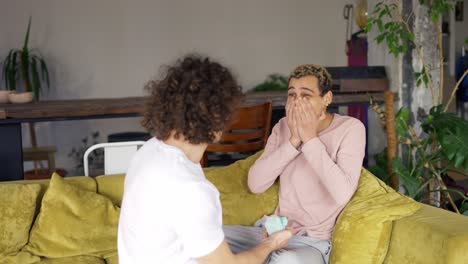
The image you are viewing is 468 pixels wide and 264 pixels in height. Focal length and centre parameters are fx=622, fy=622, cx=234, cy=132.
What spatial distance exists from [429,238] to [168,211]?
112 centimetres

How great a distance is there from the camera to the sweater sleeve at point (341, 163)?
2.40 m

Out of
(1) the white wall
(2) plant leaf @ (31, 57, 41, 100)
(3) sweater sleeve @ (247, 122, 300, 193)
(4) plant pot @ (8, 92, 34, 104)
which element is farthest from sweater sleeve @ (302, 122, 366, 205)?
(1) the white wall

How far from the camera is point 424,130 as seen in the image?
3619 millimetres

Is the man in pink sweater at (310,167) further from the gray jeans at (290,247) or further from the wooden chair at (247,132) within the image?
the wooden chair at (247,132)

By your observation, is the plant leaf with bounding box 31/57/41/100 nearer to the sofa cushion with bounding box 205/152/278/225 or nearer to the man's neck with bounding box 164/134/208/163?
the sofa cushion with bounding box 205/152/278/225

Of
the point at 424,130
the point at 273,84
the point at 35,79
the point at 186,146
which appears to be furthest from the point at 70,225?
the point at 273,84

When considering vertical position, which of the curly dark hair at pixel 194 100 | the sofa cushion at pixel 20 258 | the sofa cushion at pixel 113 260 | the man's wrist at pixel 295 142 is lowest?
the sofa cushion at pixel 113 260

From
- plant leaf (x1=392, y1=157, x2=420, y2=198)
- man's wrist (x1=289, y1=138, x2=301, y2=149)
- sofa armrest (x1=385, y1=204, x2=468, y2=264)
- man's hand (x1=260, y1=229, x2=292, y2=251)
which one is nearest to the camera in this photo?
man's hand (x1=260, y1=229, x2=292, y2=251)

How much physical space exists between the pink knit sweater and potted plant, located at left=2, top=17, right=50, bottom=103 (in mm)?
3596

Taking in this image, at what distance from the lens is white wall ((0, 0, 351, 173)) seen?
20.9 feet

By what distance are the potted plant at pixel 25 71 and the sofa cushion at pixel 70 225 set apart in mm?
2985

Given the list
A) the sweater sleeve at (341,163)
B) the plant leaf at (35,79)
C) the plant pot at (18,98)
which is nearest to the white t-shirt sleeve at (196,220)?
the sweater sleeve at (341,163)

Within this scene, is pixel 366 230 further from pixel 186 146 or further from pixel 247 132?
pixel 247 132

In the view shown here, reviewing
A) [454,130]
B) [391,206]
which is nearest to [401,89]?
[454,130]
